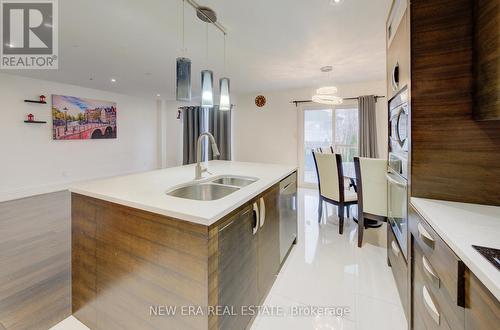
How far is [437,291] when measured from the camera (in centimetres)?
92

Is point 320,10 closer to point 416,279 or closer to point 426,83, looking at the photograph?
point 426,83

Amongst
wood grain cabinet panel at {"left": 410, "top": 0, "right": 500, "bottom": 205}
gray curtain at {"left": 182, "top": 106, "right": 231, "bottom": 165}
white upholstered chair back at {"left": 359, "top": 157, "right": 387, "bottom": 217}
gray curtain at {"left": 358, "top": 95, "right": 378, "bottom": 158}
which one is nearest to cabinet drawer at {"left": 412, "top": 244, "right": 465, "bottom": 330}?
wood grain cabinet panel at {"left": 410, "top": 0, "right": 500, "bottom": 205}

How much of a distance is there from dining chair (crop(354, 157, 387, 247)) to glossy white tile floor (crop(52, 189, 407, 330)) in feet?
1.12

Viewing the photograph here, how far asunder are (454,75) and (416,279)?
1.10m

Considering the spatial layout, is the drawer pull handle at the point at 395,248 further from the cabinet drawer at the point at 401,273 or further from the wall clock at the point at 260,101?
the wall clock at the point at 260,101

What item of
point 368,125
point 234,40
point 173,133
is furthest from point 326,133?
point 173,133

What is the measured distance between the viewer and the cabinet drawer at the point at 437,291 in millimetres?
762

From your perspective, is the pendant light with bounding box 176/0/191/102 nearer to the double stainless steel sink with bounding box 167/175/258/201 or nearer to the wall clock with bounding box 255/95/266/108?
the double stainless steel sink with bounding box 167/175/258/201

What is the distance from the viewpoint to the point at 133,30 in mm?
2537

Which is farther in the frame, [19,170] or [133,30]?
[19,170]

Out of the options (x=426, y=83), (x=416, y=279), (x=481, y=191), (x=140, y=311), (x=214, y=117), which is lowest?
(x=140, y=311)

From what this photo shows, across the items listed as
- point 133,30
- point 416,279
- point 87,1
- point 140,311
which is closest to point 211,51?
point 133,30

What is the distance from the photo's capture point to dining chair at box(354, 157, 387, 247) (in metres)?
2.22

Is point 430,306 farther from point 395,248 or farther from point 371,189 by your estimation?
point 371,189
